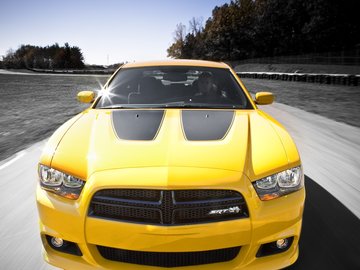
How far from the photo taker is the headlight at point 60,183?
249cm

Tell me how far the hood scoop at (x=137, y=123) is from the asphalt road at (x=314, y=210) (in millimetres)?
1153

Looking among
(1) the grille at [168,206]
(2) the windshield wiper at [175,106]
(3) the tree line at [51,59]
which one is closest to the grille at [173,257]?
(1) the grille at [168,206]

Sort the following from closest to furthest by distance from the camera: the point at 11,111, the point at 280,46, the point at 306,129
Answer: the point at 306,129, the point at 11,111, the point at 280,46

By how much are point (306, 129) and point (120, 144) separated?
21.7 feet

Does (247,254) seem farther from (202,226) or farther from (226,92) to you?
(226,92)

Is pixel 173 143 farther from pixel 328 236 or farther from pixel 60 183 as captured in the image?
pixel 328 236

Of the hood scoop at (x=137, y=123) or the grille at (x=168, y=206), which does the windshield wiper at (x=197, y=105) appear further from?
the grille at (x=168, y=206)

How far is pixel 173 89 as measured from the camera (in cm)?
425

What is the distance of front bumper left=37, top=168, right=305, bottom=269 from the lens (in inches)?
89.4

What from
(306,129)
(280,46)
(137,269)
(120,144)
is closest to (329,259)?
(137,269)

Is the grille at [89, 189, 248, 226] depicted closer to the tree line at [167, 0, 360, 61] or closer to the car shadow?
the car shadow

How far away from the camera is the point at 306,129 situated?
8555 mm

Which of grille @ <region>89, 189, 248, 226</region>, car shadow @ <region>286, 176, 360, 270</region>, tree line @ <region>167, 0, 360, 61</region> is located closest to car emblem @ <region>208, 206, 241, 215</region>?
grille @ <region>89, 189, 248, 226</region>

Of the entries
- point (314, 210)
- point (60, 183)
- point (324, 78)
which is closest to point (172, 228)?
point (60, 183)
